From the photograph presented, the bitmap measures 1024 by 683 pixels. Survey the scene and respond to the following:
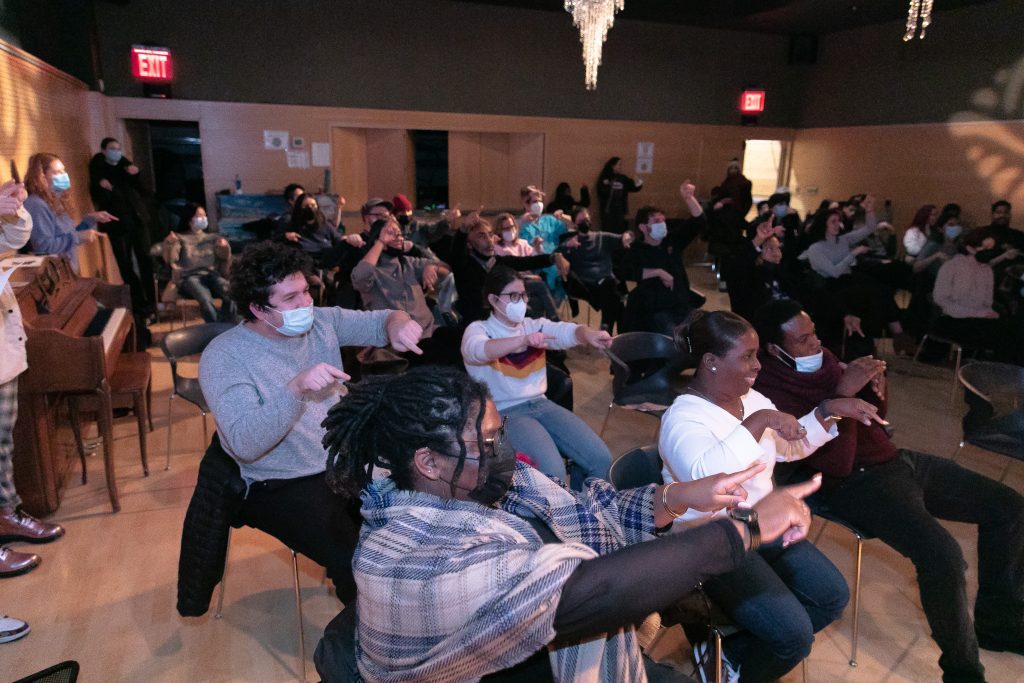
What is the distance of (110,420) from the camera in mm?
3598

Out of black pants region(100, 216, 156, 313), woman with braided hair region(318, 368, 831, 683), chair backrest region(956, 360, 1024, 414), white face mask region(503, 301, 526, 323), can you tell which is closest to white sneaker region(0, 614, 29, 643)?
woman with braided hair region(318, 368, 831, 683)

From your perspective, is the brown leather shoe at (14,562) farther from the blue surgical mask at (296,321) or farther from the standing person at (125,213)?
the standing person at (125,213)

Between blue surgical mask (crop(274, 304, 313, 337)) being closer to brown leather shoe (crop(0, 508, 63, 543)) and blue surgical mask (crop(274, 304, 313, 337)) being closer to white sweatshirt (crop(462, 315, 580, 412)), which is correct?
white sweatshirt (crop(462, 315, 580, 412))

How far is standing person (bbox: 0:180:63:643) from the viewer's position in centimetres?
299

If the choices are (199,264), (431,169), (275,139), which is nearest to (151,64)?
(275,139)

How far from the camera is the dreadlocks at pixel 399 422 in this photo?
4.60ft

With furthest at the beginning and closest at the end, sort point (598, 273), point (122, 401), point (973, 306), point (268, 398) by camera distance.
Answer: point (598, 273), point (973, 306), point (122, 401), point (268, 398)

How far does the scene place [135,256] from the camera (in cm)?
734

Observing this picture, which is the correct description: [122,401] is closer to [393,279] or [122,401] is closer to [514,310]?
[393,279]

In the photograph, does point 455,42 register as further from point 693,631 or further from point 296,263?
point 693,631

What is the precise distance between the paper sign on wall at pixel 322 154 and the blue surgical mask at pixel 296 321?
7956 mm

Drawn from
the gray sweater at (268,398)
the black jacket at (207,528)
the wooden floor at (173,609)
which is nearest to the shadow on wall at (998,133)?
the wooden floor at (173,609)

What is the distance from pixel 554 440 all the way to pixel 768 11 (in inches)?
365

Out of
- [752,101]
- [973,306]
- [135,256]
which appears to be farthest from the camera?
[752,101]
